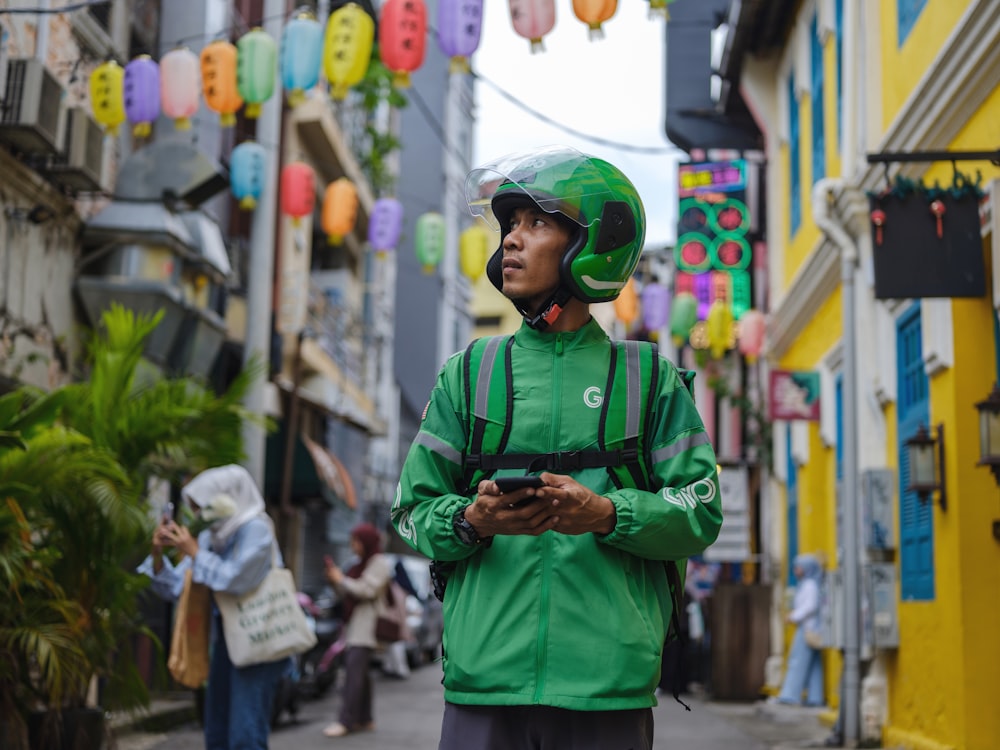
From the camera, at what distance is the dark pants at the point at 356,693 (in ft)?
41.8

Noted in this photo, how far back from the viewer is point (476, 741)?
3236 mm

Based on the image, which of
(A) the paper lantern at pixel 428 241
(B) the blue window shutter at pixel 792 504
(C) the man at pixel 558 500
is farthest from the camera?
(A) the paper lantern at pixel 428 241

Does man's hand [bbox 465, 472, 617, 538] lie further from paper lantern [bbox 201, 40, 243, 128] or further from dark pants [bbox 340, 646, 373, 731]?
paper lantern [bbox 201, 40, 243, 128]

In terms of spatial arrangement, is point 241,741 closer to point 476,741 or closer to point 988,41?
point 476,741

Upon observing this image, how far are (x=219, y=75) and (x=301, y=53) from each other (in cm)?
82

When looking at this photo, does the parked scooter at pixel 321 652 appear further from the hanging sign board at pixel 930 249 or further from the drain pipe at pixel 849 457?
the hanging sign board at pixel 930 249

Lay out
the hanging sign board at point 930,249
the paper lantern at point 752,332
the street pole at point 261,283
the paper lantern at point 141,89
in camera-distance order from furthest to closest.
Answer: the paper lantern at point 752,332 → the street pole at point 261,283 → the paper lantern at point 141,89 → the hanging sign board at point 930,249

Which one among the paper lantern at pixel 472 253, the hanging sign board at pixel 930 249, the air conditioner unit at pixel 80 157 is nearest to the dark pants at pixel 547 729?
the hanging sign board at pixel 930 249

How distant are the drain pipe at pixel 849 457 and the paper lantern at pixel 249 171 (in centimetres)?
637

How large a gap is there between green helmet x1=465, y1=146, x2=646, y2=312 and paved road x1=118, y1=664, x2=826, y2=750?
842 centimetres

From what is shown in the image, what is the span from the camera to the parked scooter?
15836mm

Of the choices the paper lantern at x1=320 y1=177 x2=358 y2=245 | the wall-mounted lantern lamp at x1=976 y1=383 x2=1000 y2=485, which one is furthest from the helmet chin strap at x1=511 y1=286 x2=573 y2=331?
the paper lantern at x1=320 y1=177 x2=358 y2=245

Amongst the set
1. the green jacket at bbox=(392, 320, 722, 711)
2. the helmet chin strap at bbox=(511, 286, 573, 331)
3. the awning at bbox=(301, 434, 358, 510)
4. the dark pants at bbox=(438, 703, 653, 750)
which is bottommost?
the dark pants at bbox=(438, 703, 653, 750)

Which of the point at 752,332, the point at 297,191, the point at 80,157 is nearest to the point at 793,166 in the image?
the point at 752,332
